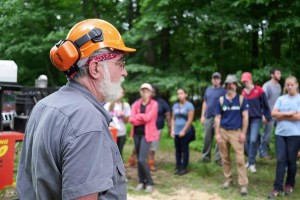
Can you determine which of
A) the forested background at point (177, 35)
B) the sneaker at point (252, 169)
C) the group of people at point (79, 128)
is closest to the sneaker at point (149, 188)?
the sneaker at point (252, 169)

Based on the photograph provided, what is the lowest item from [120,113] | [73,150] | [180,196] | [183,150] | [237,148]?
[180,196]

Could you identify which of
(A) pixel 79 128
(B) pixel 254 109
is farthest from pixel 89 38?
(B) pixel 254 109

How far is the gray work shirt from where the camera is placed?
4.52 ft

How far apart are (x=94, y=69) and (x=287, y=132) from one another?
4.79 metres

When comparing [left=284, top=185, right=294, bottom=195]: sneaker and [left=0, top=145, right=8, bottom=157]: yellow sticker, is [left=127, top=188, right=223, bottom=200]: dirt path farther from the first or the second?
[left=0, top=145, right=8, bottom=157]: yellow sticker

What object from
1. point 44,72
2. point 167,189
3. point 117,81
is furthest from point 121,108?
point 44,72

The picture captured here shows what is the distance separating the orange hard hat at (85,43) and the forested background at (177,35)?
6734 millimetres

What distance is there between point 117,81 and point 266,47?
9835 mm

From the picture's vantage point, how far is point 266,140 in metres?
8.28

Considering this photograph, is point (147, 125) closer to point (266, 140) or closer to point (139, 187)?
point (139, 187)

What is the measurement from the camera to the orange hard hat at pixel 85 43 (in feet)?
5.35

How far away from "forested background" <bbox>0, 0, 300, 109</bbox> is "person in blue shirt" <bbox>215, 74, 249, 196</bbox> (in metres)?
3.23

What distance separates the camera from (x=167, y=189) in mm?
6449

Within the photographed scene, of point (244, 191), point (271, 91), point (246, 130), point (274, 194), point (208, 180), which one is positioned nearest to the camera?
point (274, 194)
